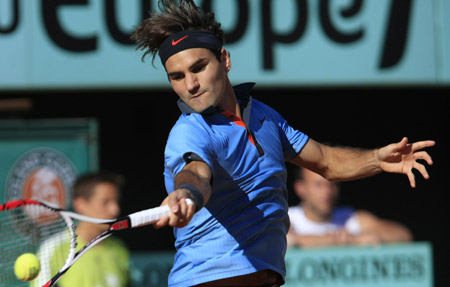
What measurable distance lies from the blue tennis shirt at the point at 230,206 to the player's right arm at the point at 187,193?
0.55ft

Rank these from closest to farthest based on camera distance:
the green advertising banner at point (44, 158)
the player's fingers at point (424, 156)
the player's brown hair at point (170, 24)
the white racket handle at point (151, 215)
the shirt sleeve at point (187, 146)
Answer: the white racket handle at point (151, 215), the shirt sleeve at point (187, 146), the player's brown hair at point (170, 24), the player's fingers at point (424, 156), the green advertising banner at point (44, 158)

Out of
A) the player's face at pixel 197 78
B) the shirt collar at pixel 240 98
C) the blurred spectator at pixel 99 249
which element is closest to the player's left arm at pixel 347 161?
the shirt collar at pixel 240 98

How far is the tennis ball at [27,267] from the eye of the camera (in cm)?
355

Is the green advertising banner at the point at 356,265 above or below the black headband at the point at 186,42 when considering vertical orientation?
below

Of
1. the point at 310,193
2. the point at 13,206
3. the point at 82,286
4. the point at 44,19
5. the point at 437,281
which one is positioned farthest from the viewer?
the point at 437,281

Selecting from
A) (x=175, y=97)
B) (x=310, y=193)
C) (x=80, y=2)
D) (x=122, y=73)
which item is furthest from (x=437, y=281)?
(x=80, y=2)

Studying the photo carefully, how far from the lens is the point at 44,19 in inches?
266

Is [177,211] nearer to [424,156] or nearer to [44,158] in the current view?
[424,156]

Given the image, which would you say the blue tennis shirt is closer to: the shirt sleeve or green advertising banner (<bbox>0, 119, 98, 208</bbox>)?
the shirt sleeve

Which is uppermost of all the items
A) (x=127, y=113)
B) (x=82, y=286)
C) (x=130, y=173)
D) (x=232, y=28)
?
(x=232, y=28)

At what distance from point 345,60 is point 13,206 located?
4503mm

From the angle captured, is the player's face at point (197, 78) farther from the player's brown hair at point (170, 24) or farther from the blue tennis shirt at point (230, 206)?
the player's brown hair at point (170, 24)

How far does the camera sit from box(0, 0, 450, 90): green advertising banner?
267 inches

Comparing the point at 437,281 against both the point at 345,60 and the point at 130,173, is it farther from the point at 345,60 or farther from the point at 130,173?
the point at 130,173
